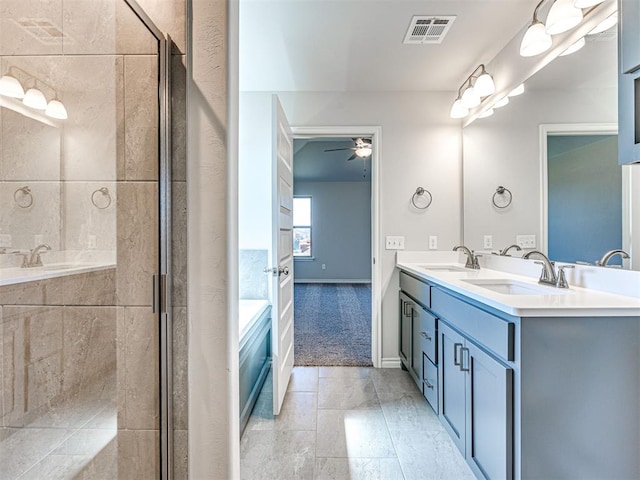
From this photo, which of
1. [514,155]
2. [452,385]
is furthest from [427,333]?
[514,155]

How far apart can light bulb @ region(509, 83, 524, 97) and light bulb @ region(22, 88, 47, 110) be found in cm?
252

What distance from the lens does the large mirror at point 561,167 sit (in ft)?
4.97

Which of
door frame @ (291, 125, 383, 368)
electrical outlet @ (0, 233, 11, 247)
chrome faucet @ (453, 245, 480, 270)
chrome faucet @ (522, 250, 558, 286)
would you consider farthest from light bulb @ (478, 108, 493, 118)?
electrical outlet @ (0, 233, 11, 247)

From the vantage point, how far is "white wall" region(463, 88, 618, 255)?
1.72 m

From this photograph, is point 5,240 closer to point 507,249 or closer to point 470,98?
point 507,249

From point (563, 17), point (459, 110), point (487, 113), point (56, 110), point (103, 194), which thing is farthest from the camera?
point (459, 110)

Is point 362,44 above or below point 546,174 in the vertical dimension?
above

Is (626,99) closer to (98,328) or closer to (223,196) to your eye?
(223,196)

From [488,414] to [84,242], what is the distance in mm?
1581

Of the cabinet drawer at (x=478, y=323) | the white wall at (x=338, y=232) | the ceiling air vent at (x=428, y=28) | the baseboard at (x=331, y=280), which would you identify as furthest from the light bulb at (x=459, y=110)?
the baseboard at (x=331, y=280)

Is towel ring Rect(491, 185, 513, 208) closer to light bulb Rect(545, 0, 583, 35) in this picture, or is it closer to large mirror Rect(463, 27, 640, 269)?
large mirror Rect(463, 27, 640, 269)

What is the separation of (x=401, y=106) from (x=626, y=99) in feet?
6.56

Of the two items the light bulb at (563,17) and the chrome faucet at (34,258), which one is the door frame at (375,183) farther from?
the chrome faucet at (34,258)

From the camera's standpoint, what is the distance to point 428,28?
2.17 m
